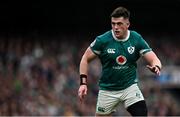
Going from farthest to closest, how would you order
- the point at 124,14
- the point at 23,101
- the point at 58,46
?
1. the point at 58,46
2. the point at 23,101
3. the point at 124,14

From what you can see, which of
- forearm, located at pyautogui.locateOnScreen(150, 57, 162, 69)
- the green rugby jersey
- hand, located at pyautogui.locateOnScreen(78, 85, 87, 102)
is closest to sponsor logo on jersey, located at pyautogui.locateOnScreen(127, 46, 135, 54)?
the green rugby jersey

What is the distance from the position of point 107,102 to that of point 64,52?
11.9m

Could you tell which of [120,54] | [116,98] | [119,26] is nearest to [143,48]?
[120,54]

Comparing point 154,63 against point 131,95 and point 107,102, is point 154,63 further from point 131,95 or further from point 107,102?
point 107,102

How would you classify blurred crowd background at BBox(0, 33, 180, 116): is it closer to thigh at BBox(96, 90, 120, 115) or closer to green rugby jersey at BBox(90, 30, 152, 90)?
thigh at BBox(96, 90, 120, 115)

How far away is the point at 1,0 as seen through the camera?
2142 cm

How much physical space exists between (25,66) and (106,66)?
11024 mm

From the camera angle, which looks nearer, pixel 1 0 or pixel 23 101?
pixel 23 101

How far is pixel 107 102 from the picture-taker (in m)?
9.02

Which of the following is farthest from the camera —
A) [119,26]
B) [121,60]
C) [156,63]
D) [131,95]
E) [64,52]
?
[64,52]

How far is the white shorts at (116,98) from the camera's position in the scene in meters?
8.85

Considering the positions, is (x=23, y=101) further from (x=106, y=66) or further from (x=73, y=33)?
(x=106, y=66)

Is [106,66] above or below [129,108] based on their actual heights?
above

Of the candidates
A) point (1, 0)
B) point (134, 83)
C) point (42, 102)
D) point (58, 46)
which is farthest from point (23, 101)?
point (134, 83)
